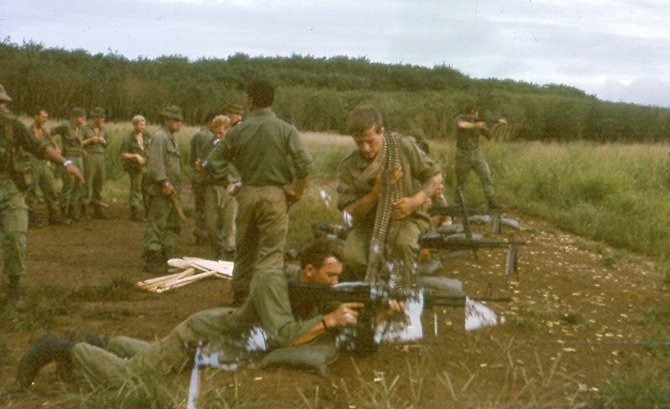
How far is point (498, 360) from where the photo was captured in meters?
7.27

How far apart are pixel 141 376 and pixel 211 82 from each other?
4700 centimetres

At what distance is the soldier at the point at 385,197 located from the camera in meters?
7.64

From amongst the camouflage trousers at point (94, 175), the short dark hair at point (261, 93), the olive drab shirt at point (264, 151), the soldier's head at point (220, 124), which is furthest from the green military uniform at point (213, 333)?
the camouflage trousers at point (94, 175)

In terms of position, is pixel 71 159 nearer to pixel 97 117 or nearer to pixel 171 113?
pixel 97 117

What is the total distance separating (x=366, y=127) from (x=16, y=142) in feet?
11.0

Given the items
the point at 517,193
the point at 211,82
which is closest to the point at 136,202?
the point at 517,193

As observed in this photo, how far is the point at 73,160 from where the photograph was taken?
17.9m

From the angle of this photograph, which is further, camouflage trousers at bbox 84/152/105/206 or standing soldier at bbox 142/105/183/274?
camouflage trousers at bbox 84/152/105/206

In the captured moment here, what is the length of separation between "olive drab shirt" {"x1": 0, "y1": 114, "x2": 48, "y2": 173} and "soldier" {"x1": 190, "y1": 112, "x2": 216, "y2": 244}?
445cm

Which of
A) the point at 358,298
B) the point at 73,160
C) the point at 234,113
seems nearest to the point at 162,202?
the point at 234,113

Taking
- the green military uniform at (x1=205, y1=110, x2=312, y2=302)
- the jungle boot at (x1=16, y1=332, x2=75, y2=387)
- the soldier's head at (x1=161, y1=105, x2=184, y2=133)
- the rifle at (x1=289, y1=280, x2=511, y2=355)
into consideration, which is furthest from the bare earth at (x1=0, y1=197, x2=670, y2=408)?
the soldier's head at (x1=161, y1=105, x2=184, y2=133)

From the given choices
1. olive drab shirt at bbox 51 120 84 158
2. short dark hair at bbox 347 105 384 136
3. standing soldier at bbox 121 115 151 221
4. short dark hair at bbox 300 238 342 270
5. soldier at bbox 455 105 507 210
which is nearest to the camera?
short dark hair at bbox 300 238 342 270

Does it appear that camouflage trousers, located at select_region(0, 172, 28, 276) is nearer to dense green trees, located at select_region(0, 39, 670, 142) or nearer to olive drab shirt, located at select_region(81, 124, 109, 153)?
olive drab shirt, located at select_region(81, 124, 109, 153)

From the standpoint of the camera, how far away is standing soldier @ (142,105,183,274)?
11930mm
